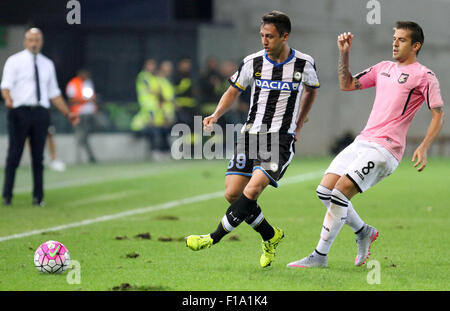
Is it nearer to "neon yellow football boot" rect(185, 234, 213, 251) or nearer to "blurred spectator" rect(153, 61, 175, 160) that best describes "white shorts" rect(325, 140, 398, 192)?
"neon yellow football boot" rect(185, 234, 213, 251)

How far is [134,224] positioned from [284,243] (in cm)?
220

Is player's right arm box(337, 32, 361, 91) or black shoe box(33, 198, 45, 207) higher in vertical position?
player's right arm box(337, 32, 361, 91)

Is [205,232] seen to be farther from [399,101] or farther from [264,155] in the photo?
[399,101]

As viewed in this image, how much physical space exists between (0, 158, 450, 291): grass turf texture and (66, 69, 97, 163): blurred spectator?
13.1 feet

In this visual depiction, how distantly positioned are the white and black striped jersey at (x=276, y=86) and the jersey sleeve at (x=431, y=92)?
933 millimetres

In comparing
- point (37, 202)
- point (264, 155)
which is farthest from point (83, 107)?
point (264, 155)

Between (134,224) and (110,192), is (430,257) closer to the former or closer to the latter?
(134,224)

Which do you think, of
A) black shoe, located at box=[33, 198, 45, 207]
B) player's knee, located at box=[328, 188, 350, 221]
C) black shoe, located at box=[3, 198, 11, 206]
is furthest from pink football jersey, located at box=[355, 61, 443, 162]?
black shoe, located at box=[3, 198, 11, 206]

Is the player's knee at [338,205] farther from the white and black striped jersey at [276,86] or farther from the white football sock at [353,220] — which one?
the white and black striped jersey at [276,86]

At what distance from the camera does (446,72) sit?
81.5 feet

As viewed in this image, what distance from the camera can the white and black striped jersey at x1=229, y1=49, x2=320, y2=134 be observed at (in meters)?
7.29

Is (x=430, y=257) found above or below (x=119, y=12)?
below

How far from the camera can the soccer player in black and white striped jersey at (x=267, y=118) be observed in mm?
7098
